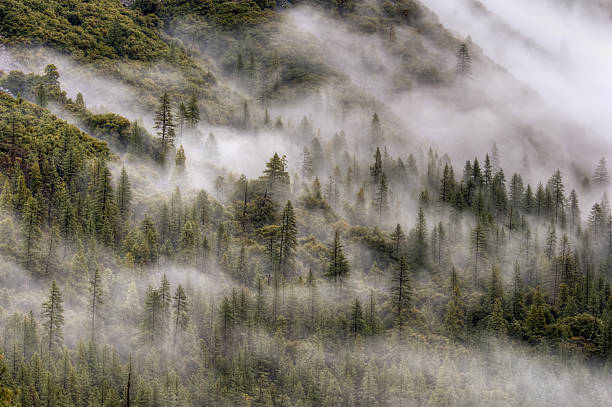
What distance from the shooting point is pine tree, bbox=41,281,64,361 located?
104m

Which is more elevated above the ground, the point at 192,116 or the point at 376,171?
the point at 192,116

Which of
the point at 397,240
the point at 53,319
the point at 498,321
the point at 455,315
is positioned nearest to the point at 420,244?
the point at 397,240

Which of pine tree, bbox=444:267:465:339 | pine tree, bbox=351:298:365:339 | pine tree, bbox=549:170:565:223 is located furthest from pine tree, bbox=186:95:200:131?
pine tree, bbox=549:170:565:223

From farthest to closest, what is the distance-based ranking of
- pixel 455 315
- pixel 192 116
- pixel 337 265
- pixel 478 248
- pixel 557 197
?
pixel 557 197
pixel 192 116
pixel 478 248
pixel 337 265
pixel 455 315

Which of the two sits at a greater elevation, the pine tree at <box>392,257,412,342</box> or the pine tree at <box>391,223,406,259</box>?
the pine tree at <box>391,223,406,259</box>

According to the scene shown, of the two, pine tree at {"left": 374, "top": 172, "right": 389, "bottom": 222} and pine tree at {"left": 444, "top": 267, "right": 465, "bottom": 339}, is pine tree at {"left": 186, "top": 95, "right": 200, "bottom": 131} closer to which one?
pine tree at {"left": 374, "top": 172, "right": 389, "bottom": 222}

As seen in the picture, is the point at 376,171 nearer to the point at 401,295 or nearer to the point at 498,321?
the point at 401,295

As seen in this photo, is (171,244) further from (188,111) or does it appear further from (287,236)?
(188,111)

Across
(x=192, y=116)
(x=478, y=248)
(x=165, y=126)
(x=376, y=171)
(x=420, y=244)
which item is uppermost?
(x=192, y=116)

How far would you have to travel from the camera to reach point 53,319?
104562 millimetres

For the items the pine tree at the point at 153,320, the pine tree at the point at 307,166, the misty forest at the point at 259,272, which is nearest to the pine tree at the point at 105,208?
the misty forest at the point at 259,272

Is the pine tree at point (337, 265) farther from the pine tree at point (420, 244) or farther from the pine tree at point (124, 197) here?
the pine tree at point (124, 197)

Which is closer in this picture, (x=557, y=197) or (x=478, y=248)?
(x=478, y=248)

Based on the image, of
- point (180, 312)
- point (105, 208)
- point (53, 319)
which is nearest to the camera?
point (53, 319)
